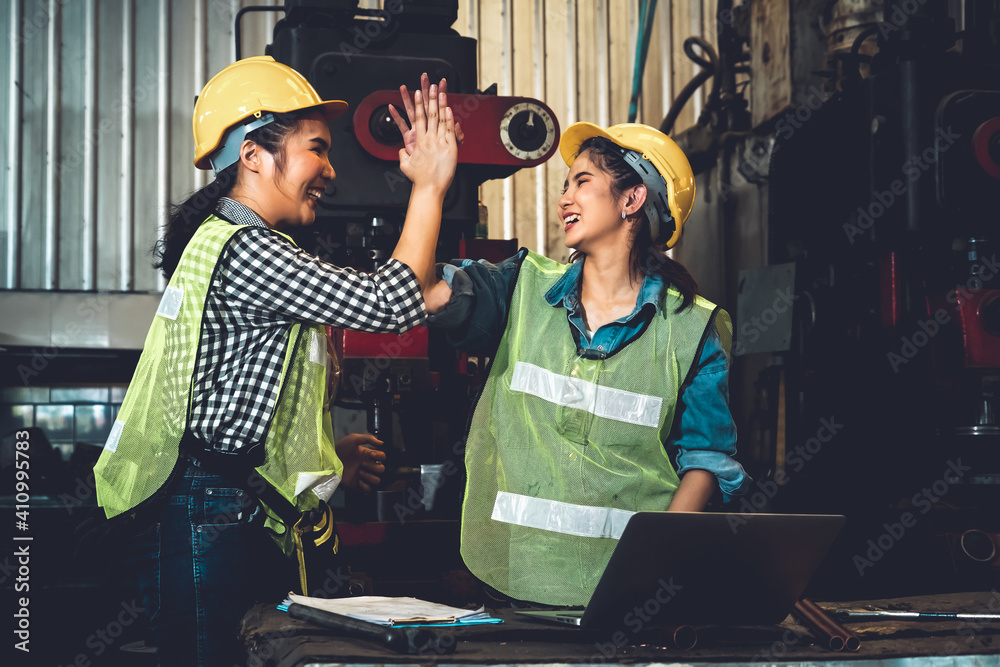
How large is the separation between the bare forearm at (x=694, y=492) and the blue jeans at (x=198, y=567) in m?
0.71

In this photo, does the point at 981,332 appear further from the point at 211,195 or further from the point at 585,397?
the point at 211,195

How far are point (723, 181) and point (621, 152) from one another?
236cm

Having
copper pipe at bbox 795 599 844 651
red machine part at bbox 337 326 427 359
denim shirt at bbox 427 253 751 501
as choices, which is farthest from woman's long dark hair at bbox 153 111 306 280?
copper pipe at bbox 795 599 844 651

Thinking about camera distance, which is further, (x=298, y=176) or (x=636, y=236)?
(x=636, y=236)

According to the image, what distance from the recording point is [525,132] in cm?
253

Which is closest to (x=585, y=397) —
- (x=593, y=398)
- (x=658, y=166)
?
(x=593, y=398)

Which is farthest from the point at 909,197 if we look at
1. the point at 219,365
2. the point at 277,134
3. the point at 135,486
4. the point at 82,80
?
the point at 82,80

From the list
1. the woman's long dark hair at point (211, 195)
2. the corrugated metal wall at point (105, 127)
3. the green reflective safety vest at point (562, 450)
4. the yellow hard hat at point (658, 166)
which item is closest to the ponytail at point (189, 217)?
the woman's long dark hair at point (211, 195)

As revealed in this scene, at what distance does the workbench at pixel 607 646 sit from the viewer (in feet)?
3.67

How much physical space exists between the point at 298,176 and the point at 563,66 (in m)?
2.90

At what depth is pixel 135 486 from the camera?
1.49 m

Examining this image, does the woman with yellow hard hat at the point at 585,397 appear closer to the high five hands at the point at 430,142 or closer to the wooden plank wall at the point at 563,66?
the high five hands at the point at 430,142

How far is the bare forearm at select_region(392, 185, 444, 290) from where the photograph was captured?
1634mm

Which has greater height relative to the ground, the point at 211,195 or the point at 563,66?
the point at 563,66
